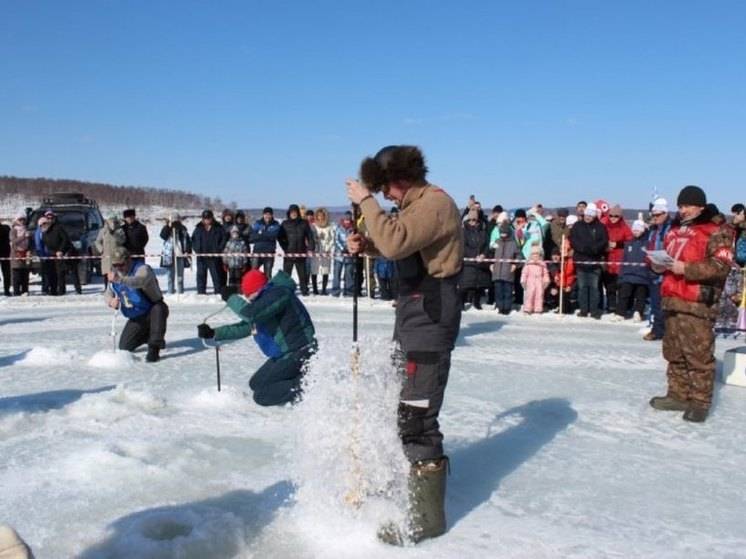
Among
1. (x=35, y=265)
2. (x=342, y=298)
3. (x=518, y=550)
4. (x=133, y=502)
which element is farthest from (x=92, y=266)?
(x=518, y=550)

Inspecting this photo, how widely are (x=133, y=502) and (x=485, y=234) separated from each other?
31.6 feet

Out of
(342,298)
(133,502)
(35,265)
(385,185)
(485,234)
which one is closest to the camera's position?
(385,185)

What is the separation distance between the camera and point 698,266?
208 inches

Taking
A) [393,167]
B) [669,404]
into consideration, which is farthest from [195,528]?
[669,404]

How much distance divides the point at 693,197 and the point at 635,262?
221 inches

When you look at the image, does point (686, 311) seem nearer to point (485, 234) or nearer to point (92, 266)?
point (485, 234)

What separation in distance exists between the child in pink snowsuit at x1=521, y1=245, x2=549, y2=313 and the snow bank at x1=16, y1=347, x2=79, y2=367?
23.7 feet

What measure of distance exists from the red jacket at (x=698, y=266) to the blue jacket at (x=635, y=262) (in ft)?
17.1

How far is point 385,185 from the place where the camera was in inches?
131

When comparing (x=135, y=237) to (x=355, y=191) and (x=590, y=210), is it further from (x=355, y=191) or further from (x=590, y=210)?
(x=355, y=191)

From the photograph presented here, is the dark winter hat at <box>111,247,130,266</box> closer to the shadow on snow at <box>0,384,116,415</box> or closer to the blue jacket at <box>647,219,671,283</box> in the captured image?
the shadow on snow at <box>0,384,116,415</box>

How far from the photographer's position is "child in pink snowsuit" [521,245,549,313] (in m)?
11.8

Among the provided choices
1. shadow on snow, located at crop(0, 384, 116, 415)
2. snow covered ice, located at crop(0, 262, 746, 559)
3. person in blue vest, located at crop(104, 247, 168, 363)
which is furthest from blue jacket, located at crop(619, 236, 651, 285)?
shadow on snow, located at crop(0, 384, 116, 415)

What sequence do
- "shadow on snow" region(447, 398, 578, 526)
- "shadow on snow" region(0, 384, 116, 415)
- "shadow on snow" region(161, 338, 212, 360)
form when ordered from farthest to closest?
"shadow on snow" region(161, 338, 212, 360) < "shadow on snow" region(0, 384, 116, 415) < "shadow on snow" region(447, 398, 578, 526)
